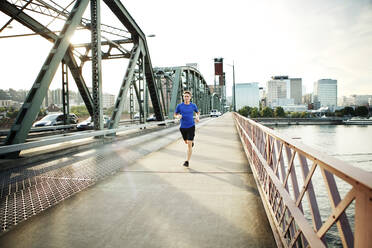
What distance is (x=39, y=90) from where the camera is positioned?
249 inches

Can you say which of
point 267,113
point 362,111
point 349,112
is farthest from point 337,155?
point 349,112

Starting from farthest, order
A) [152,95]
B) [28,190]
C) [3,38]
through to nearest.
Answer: [152,95] < [3,38] < [28,190]

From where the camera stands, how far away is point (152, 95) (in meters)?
17.3

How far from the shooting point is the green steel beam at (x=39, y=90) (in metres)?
5.90

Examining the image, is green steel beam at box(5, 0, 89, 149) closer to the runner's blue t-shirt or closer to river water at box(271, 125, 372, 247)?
the runner's blue t-shirt

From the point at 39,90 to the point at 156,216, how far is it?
18.1 feet

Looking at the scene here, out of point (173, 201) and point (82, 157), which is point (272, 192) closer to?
point (173, 201)

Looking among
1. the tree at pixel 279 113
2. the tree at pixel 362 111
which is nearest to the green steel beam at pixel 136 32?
the tree at pixel 279 113

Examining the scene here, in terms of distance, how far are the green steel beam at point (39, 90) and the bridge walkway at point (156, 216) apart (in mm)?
3163

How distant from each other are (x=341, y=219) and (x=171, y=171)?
430cm

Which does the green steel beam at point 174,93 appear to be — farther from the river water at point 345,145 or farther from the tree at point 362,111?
the tree at point 362,111

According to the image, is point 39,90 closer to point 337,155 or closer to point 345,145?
point 337,155

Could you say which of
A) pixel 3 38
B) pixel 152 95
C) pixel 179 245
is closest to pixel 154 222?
pixel 179 245

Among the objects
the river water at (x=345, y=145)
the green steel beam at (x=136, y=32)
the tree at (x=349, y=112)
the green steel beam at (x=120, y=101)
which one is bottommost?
the river water at (x=345, y=145)
